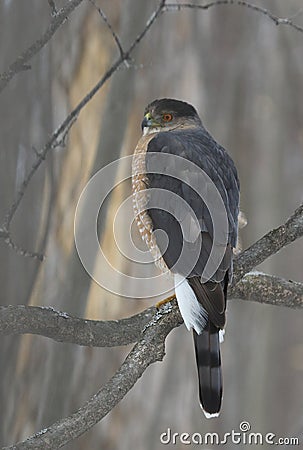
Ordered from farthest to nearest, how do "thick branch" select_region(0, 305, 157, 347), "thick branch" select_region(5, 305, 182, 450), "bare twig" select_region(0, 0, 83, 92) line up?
"thick branch" select_region(0, 305, 157, 347), "bare twig" select_region(0, 0, 83, 92), "thick branch" select_region(5, 305, 182, 450)

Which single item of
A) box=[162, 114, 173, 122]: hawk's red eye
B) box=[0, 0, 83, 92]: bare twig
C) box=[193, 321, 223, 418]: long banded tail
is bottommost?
box=[193, 321, 223, 418]: long banded tail

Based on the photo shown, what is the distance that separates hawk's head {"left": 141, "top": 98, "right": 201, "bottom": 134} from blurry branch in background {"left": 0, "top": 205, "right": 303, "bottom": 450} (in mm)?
653

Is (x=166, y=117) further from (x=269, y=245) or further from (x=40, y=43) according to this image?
(x=40, y=43)

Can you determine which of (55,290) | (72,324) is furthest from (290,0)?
(72,324)

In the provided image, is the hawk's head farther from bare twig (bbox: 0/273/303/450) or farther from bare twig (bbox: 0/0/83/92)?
bare twig (bbox: 0/0/83/92)

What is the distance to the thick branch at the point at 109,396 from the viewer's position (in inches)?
63.1

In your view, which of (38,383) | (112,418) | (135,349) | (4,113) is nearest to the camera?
(4,113)

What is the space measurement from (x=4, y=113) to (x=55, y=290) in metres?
0.95

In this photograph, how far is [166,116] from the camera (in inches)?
110

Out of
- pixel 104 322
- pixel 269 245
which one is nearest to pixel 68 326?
pixel 104 322

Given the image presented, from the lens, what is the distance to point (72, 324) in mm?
2055

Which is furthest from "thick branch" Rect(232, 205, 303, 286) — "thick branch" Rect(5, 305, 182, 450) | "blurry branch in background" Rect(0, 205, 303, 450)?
"thick branch" Rect(5, 305, 182, 450)

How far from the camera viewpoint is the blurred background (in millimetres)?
2104

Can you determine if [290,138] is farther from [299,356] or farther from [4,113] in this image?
[4,113]
